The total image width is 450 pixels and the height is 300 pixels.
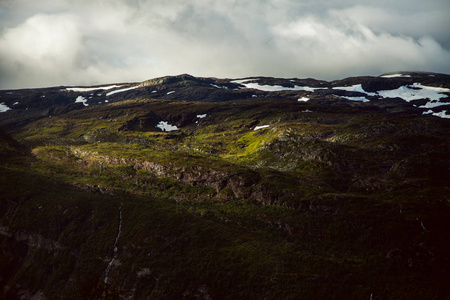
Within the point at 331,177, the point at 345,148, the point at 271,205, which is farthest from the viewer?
the point at 345,148

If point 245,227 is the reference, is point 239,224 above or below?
above

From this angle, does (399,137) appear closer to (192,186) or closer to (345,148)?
(345,148)

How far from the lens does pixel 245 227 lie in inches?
2692

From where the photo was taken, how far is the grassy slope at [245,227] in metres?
52.4

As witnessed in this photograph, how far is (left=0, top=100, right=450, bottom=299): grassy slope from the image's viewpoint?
172 ft

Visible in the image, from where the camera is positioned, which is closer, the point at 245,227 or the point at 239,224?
the point at 245,227

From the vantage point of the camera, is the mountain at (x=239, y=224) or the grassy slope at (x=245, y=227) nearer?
the grassy slope at (x=245, y=227)

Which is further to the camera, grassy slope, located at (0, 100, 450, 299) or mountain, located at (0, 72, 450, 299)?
mountain, located at (0, 72, 450, 299)

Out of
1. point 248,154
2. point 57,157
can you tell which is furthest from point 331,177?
point 57,157

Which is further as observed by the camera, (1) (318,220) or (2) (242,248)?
(1) (318,220)

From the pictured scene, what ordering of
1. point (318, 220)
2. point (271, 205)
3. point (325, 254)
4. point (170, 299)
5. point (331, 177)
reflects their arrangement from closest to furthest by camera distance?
1. point (170, 299)
2. point (325, 254)
3. point (318, 220)
4. point (271, 205)
5. point (331, 177)

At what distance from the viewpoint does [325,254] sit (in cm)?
5712

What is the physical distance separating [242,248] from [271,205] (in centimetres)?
1733

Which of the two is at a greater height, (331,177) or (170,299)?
(331,177)
